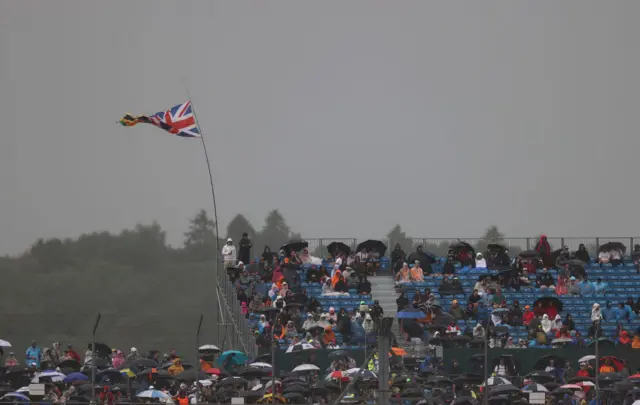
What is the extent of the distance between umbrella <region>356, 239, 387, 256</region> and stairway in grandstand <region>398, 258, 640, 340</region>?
203 cm

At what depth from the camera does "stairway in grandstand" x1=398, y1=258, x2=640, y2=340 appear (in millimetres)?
44844

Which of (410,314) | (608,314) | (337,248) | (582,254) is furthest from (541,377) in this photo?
(337,248)

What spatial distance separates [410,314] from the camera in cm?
4300

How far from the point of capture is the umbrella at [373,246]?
1960 inches

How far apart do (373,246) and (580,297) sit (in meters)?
7.18

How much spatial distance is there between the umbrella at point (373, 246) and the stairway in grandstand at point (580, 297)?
2031 millimetres

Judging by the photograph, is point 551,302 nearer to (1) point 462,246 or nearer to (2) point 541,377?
(1) point 462,246

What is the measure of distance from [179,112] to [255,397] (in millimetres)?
19100

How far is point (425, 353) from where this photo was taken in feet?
134

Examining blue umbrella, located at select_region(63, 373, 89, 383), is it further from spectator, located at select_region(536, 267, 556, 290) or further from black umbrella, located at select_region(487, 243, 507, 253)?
black umbrella, located at select_region(487, 243, 507, 253)

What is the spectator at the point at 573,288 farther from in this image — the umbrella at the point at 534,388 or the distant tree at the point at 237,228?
the distant tree at the point at 237,228

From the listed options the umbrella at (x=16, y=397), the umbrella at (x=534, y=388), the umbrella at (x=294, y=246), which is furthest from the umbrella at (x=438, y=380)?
the umbrella at (x=294, y=246)

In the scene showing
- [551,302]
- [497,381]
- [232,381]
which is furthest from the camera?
[551,302]

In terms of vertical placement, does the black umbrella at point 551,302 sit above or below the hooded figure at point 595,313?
above
